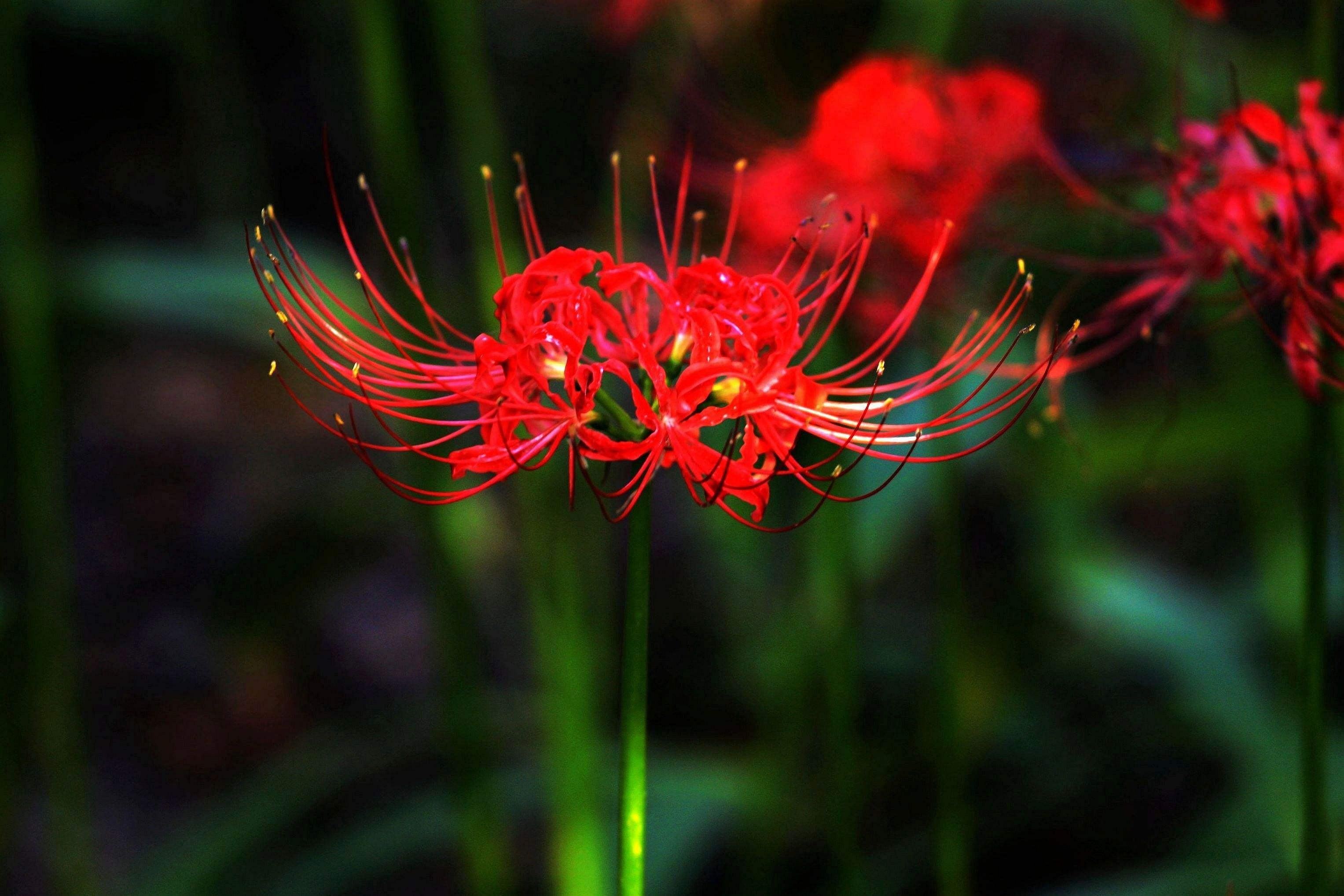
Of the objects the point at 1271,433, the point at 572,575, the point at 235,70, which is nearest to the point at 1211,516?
the point at 1271,433

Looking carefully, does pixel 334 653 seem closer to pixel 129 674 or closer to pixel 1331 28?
pixel 129 674

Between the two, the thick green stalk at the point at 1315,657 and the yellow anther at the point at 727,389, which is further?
the thick green stalk at the point at 1315,657

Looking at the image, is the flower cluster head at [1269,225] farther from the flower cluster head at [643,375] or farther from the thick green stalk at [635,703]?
the thick green stalk at [635,703]

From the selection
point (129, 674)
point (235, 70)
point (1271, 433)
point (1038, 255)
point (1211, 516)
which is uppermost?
point (235, 70)

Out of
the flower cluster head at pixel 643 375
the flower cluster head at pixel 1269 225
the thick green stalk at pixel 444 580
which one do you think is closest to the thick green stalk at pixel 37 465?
the thick green stalk at pixel 444 580

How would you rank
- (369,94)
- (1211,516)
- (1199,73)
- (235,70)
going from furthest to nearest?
(235,70)
(1211,516)
(1199,73)
(369,94)

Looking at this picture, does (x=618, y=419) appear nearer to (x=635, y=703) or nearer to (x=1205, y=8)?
(x=635, y=703)
